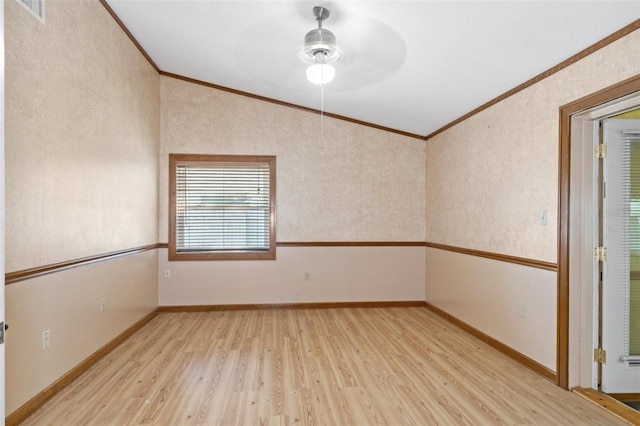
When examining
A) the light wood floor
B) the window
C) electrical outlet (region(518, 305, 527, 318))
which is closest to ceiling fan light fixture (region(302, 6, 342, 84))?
the window

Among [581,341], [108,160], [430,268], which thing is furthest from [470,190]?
[108,160]

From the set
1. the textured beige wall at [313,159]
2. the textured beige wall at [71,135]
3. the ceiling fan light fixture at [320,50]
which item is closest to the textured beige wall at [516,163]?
the textured beige wall at [313,159]

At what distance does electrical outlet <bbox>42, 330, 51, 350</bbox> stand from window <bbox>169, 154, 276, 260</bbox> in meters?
2.32

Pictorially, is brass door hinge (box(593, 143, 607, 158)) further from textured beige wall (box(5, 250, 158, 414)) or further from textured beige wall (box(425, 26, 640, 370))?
textured beige wall (box(5, 250, 158, 414))

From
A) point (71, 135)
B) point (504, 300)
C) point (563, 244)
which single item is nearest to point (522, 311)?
point (504, 300)

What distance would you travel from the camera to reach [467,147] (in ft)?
13.0

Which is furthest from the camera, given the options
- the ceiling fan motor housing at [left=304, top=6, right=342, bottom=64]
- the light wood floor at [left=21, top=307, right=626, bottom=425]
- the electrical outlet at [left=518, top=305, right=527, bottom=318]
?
the electrical outlet at [left=518, top=305, right=527, bottom=318]

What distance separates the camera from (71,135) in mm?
2629

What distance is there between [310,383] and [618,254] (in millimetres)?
2523

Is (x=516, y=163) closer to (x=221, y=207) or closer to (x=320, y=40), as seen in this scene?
(x=320, y=40)

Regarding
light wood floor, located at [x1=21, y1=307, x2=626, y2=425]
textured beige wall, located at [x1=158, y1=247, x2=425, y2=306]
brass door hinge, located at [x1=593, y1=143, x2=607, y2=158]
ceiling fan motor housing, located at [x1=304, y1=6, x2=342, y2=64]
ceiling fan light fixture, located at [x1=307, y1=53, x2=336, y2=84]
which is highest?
ceiling fan motor housing, located at [x1=304, y1=6, x2=342, y2=64]

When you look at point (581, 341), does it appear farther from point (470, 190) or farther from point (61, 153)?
point (61, 153)

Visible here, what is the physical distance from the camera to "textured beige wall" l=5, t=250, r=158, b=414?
2064 mm

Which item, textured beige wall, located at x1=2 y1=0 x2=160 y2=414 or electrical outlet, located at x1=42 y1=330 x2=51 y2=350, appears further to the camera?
electrical outlet, located at x1=42 y1=330 x2=51 y2=350
